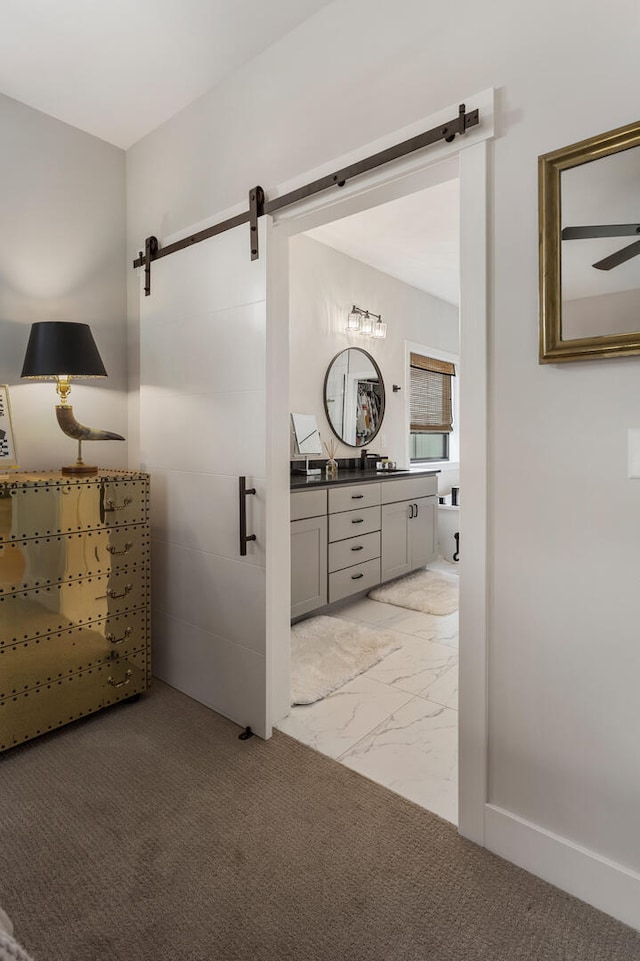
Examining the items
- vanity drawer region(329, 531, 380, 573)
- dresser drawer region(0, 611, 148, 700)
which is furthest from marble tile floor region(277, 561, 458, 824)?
dresser drawer region(0, 611, 148, 700)

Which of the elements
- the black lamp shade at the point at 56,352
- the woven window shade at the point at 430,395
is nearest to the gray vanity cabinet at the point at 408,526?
the woven window shade at the point at 430,395

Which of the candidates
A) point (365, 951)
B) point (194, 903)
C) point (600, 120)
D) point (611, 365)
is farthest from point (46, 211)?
point (365, 951)

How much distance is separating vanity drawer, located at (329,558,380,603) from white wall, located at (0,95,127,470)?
1.55m

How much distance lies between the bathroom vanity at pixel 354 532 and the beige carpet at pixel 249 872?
1.31 meters

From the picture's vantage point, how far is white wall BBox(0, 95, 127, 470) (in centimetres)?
238

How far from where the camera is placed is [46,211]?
8.16 ft

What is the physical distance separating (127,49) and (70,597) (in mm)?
2220

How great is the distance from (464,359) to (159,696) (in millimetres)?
2065

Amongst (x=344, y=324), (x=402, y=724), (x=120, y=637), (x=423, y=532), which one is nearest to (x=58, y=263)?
(x=120, y=637)

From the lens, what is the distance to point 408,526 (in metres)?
4.27

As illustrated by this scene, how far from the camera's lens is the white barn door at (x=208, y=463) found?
6.98ft

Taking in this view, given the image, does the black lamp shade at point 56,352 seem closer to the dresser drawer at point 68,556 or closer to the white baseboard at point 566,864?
the dresser drawer at point 68,556

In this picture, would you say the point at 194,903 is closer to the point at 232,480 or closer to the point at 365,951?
the point at 365,951

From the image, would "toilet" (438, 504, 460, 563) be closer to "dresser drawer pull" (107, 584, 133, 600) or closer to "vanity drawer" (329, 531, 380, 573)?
"vanity drawer" (329, 531, 380, 573)
